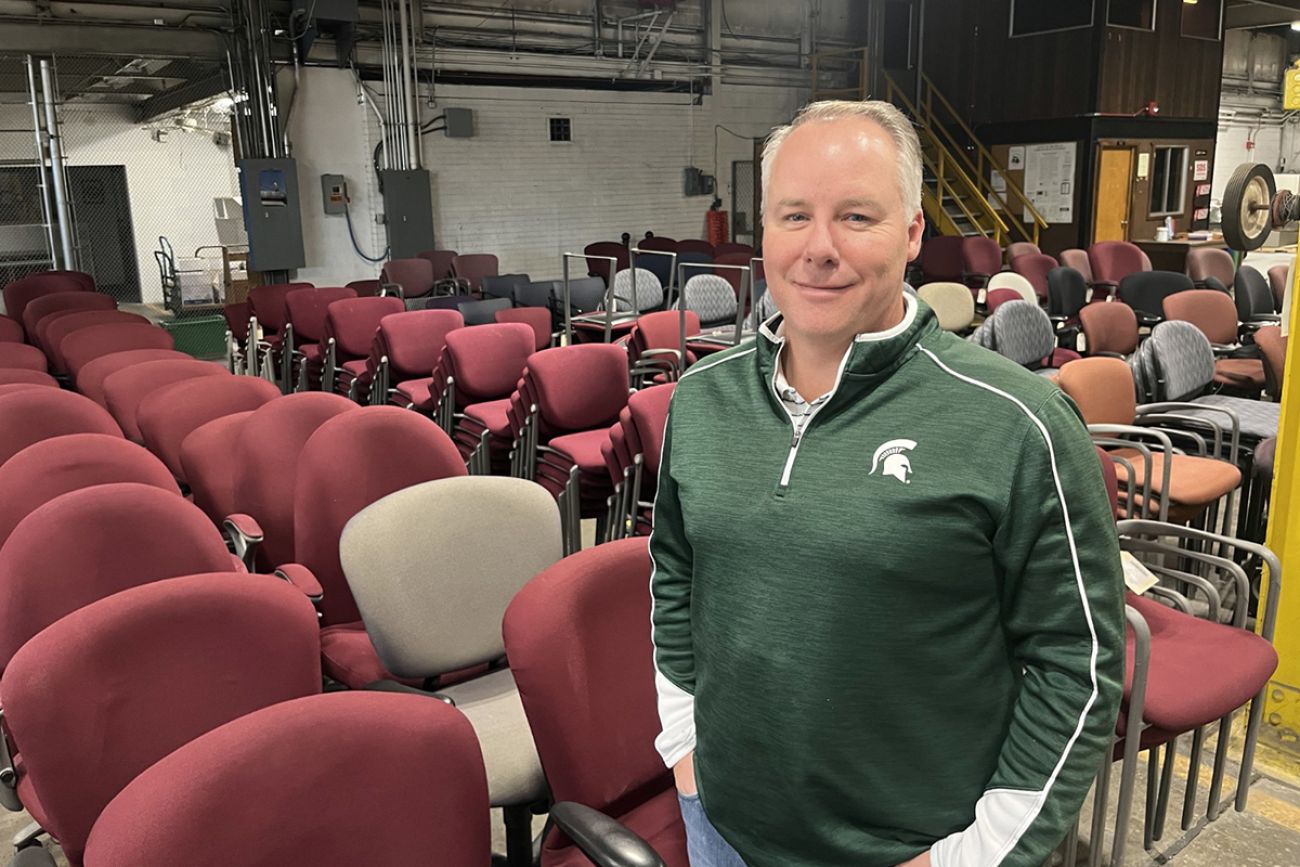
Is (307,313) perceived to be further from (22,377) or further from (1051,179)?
(1051,179)

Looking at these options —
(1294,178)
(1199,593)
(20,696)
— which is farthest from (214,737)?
(1294,178)

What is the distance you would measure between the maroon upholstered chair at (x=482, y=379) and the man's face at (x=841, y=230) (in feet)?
12.4

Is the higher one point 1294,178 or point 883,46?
point 883,46

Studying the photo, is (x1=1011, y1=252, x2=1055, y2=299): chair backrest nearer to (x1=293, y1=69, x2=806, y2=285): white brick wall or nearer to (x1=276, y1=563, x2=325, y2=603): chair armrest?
(x1=293, y1=69, x2=806, y2=285): white brick wall

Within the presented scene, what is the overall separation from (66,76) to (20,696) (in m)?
14.2

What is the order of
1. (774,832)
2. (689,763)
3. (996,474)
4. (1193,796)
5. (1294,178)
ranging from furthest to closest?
(1294,178)
(1193,796)
(689,763)
(774,832)
(996,474)

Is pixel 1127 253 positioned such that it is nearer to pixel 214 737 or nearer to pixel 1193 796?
pixel 1193 796

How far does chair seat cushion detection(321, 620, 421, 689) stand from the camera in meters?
2.55

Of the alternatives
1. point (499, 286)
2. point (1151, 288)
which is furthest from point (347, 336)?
point (1151, 288)

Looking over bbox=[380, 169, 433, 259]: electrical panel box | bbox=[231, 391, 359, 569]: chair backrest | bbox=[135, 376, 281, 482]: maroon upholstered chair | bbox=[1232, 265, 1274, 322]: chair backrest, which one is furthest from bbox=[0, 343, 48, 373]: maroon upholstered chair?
bbox=[1232, 265, 1274, 322]: chair backrest

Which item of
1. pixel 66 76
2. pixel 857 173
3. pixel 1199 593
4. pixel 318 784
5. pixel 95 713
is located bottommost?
pixel 1199 593

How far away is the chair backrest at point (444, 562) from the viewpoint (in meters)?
2.40

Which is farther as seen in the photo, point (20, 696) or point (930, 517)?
point (20, 696)

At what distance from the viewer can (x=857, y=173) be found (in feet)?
3.96
